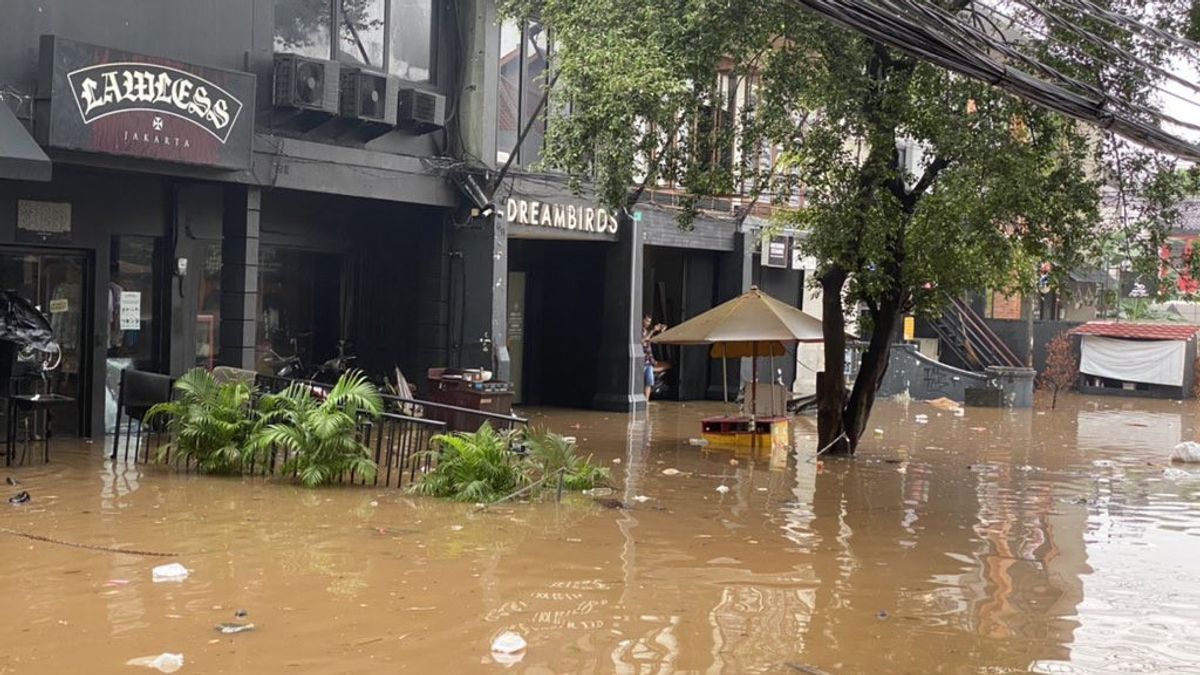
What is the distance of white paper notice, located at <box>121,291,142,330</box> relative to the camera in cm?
1800

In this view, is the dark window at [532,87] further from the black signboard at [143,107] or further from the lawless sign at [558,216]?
the black signboard at [143,107]

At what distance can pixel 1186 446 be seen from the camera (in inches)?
785

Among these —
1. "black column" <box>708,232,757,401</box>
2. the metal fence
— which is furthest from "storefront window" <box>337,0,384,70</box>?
"black column" <box>708,232,757,401</box>

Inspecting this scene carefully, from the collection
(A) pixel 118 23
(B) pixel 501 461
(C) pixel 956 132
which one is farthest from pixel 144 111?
(C) pixel 956 132

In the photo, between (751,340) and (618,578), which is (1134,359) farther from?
(618,578)

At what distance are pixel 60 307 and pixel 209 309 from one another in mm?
2495

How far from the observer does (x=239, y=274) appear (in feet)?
60.0

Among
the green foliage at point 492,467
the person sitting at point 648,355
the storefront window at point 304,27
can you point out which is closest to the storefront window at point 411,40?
the storefront window at point 304,27

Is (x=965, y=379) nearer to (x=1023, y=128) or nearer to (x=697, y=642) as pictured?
(x=1023, y=128)

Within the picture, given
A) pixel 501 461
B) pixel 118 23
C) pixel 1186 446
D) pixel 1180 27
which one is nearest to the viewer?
pixel 501 461

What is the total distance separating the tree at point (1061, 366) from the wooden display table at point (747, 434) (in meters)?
19.0

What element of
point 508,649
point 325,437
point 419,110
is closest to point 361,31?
point 419,110

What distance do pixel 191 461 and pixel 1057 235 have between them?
1020 centimetres

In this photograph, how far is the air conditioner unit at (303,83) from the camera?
17938 mm
